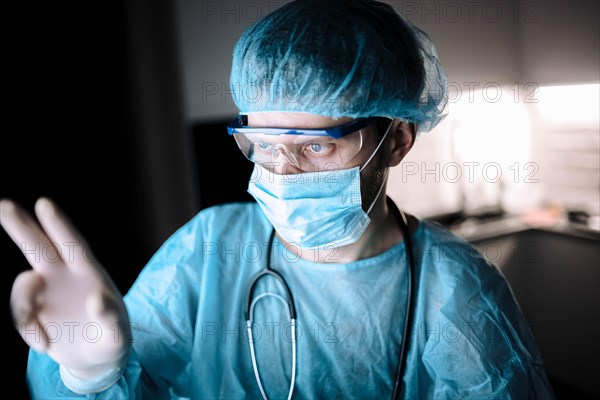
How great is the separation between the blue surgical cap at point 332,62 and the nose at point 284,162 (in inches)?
3.2

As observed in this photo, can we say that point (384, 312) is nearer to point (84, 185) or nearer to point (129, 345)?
point (129, 345)

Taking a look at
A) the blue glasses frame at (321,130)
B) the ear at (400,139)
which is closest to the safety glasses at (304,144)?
the blue glasses frame at (321,130)

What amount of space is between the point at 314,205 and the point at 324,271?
0.19m

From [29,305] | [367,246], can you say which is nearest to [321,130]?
[367,246]

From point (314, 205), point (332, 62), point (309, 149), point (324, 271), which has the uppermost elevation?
point (332, 62)

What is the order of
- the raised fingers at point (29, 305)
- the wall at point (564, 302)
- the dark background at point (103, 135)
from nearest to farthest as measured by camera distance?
the raised fingers at point (29, 305) < the dark background at point (103, 135) < the wall at point (564, 302)

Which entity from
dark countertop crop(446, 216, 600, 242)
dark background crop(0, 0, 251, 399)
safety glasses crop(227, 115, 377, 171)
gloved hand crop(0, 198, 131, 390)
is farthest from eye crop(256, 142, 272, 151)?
dark countertop crop(446, 216, 600, 242)

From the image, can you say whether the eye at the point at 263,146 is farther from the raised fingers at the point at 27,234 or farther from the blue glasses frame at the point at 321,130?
the raised fingers at the point at 27,234

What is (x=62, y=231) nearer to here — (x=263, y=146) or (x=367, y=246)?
(x=263, y=146)

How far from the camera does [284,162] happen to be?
1122 millimetres

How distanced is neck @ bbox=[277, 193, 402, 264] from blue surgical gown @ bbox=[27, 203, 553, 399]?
0.02 m

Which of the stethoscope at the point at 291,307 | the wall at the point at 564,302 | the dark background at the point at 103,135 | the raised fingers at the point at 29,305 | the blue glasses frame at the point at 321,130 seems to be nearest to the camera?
the raised fingers at the point at 29,305

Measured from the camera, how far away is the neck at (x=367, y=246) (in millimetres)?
1269

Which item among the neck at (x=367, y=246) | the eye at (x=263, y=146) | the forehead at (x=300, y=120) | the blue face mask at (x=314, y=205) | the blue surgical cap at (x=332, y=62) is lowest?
the neck at (x=367, y=246)
